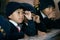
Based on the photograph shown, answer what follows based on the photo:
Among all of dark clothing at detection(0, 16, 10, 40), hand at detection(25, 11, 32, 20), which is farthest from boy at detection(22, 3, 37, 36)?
dark clothing at detection(0, 16, 10, 40)

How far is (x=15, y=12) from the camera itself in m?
0.84

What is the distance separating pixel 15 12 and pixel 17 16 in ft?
0.08

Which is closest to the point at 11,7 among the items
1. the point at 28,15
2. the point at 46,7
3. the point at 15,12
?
the point at 15,12

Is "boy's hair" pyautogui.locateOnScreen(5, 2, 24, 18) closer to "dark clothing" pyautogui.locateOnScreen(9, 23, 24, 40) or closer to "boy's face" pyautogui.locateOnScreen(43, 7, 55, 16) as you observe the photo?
"dark clothing" pyautogui.locateOnScreen(9, 23, 24, 40)

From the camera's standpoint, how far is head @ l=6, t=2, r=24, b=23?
0.83 m

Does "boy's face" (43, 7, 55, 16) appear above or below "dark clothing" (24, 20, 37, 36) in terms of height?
above

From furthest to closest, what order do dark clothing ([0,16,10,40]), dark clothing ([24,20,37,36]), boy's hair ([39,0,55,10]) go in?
boy's hair ([39,0,55,10]), dark clothing ([24,20,37,36]), dark clothing ([0,16,10,40])

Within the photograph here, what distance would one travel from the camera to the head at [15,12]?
2.73ft

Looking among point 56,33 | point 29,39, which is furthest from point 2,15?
point 56,33

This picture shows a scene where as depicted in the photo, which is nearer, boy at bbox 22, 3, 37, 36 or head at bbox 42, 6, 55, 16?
boy at bbox 22, 3, 37, 36

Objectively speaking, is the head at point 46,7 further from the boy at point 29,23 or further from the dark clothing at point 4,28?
the dark clothing at point 4,28

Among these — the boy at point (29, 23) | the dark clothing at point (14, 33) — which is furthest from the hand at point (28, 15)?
the dark clothing at point (14, 33)

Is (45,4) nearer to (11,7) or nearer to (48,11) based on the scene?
(48,11)

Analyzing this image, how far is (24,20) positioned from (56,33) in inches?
8.5
